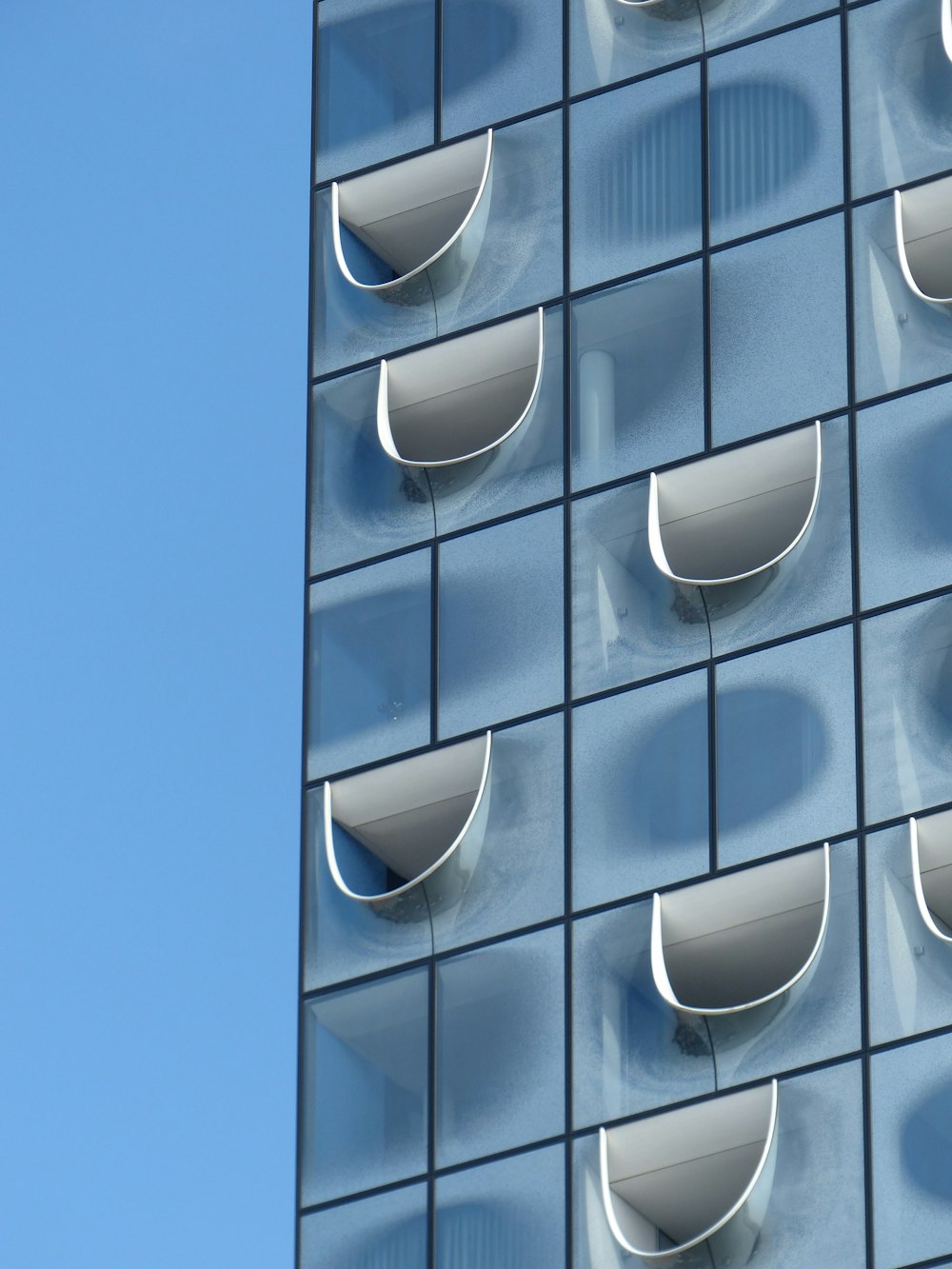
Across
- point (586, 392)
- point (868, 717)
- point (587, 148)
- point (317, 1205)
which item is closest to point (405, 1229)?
point (317, 1205)

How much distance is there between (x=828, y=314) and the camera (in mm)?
41812

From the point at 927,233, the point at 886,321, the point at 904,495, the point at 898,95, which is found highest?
the point at 898,95

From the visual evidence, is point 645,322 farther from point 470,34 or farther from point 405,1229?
point 405,1229

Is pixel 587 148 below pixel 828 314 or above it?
above

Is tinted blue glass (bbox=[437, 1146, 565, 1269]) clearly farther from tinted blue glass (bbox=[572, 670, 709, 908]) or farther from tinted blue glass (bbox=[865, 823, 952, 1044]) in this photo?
tinted blue glass (bbox=[865, 823, 952, 1044])

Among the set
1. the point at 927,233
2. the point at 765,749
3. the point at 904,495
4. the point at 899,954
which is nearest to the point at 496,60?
the point at 927,233

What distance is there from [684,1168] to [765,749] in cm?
415

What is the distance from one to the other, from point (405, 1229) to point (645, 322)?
9.94 metres

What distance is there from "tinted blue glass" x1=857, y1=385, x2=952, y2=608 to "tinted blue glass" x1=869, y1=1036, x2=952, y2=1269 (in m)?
4.89

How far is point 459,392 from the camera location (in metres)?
44.6

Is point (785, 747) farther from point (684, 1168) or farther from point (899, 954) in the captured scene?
point (684, 1168)

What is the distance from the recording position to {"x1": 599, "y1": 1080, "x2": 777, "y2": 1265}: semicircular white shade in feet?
124

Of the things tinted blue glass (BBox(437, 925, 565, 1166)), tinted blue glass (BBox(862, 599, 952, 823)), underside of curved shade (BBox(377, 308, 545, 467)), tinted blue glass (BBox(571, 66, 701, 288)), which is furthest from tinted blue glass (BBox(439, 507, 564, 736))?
tinted blue glass (BBox(862, 599, 952, 823))

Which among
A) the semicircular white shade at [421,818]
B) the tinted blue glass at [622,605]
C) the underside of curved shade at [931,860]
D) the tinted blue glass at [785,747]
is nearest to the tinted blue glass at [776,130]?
the tinted blue glass at [622,605]
